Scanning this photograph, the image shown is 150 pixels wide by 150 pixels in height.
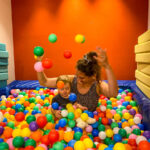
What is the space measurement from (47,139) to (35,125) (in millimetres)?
193

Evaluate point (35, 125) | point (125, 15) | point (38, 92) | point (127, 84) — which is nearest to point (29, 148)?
point (35, 125)

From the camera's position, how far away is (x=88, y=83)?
5.99ft

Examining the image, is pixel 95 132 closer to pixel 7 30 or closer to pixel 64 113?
pixel 64 113

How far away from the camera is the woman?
1.63 m

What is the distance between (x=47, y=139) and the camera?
1345 mm

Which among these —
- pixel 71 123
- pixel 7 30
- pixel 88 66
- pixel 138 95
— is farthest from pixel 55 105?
pixel 7 30

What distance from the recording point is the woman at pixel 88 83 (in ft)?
5.35

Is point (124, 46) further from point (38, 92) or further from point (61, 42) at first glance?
point (38, 92)

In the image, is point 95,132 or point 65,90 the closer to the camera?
point 95,132

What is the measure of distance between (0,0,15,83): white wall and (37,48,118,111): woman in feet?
6.44

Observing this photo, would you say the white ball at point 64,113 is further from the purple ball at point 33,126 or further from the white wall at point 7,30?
the white wall at point 7,30

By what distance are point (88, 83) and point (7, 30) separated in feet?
7.81

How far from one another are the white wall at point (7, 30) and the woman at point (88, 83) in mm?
1962

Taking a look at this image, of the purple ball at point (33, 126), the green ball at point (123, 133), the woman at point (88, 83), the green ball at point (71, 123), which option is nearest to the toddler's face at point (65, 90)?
the woman at point (88, 83)
